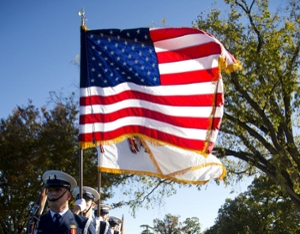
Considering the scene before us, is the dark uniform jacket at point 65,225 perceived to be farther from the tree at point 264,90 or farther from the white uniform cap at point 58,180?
the tree at point 264,90

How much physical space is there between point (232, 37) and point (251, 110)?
261cm

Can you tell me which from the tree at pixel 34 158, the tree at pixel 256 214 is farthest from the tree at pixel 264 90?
the tree at pixel 256 214

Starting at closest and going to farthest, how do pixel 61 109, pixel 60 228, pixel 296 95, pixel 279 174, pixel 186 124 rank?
pixel 60 228, pixel 186 124, pixel 279 174, pixel 296 95, pixel 61 109

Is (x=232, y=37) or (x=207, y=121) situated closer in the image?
(x=207, y=121)

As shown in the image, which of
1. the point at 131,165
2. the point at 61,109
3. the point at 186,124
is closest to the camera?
the point at 186,124

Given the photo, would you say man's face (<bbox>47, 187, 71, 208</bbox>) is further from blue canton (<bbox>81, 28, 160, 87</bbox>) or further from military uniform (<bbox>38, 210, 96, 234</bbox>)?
blue canton (<bbox>81, 28, 160, 87</bbox>)

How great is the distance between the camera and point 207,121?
→ 6.55 m

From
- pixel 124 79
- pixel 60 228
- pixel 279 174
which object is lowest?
pixel 60 228

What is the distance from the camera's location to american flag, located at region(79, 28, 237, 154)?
6.38 m

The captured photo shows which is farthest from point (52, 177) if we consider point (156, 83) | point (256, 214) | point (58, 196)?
point (256, 214)

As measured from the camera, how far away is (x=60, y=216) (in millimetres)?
4414

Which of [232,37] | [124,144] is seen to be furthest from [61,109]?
[124,144]

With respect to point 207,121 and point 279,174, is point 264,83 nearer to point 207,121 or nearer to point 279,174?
point 279,174

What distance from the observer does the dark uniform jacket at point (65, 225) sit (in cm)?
435
